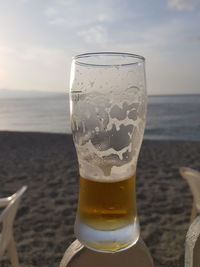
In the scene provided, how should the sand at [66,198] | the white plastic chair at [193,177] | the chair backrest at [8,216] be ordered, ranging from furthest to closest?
the sand at [66,198], the white plastic chair at [193,177], the chair backrest at [8,216]

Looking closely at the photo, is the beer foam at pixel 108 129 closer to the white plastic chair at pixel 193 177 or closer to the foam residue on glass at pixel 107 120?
the foam residue on glass at pixel 107 120

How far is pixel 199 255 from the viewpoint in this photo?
3.16ft

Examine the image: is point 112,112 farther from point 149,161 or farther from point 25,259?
point 149,161

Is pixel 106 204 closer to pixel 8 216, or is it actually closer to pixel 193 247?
pixel 193 247

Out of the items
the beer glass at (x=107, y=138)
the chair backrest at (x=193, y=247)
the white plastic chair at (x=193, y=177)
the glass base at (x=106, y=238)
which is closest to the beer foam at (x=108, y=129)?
the beer glass at (x=107, y=138)

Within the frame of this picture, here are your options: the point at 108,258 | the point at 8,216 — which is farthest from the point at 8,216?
the point at 108,258

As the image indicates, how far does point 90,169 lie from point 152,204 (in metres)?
4.12

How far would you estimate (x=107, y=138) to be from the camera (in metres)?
0.84

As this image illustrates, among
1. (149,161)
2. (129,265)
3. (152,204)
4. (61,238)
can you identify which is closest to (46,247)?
(61,238)

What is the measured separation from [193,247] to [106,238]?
277mm

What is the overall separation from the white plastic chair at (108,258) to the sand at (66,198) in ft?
8.24

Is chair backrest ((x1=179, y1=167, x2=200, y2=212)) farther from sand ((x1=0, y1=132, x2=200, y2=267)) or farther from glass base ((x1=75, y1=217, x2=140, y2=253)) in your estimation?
sand ((x1=0, y1=132, x2=200, y2=267))

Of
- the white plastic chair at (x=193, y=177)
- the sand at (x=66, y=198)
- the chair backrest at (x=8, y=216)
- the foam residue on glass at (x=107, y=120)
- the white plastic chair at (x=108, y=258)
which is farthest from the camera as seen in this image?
the sand at (x=66, y=198)

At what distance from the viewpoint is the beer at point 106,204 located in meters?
0.84
